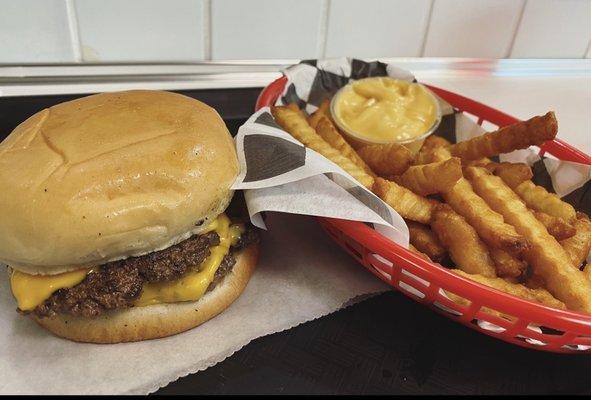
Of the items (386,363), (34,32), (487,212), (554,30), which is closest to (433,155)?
(487,212)

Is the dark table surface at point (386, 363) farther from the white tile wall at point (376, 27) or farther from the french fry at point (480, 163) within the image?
the white tile wall at point (376, 27)

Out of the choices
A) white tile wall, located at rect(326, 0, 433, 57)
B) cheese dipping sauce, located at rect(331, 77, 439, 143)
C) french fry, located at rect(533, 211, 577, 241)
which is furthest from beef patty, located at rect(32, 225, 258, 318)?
white tile wall, located at rect(326, 0, 433, 57)

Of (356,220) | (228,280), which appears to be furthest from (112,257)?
(356,220)

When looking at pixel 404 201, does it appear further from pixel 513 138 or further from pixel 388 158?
pixel 513 138

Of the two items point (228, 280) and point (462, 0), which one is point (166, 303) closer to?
point (228, 280)

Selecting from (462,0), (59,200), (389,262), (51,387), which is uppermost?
(462,0)

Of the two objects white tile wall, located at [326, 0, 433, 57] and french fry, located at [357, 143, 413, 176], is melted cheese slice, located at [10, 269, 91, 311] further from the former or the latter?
white tile wall, located at [326, 0, 433, 57]
